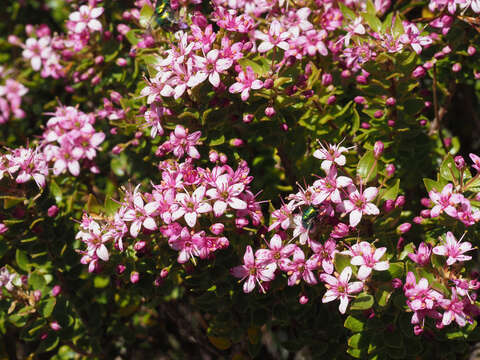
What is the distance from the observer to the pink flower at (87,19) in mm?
2350

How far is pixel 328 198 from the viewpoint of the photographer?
5.52 feet

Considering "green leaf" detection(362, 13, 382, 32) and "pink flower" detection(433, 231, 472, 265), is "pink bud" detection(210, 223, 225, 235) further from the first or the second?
"green leaf" detection(362, 13, 382, 32)

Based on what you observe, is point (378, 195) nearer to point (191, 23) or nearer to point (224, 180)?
point (224, 180)

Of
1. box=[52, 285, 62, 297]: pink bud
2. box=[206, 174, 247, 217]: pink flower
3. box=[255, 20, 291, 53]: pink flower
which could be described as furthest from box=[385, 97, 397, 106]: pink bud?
box=[52, 285, 62, 297]: pink bud

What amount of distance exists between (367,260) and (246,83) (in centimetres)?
74

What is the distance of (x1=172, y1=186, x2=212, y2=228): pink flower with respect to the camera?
5.51 feet

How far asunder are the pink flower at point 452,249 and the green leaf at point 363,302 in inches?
10.1

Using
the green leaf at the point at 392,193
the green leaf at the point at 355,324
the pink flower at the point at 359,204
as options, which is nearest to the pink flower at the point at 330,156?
the pink flower at the point at 359,204

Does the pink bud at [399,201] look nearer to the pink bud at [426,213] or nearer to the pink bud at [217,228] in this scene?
the pink bud at [426,213]

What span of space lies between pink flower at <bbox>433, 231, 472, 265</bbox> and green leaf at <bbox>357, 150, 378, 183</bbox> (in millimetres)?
326

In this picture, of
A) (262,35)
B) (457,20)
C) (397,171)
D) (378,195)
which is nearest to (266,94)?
(262,35)

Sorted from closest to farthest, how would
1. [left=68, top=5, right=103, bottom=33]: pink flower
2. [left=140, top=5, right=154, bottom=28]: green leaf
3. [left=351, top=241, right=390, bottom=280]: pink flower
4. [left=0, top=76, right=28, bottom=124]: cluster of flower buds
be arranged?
[left=351, top=241, right=390, bottom=280]: pink flower
[left=140, top=5, right=154, bottom=28]: green leaf
[left=68, top=5, right=103, bottom=33]: pink flower
[left=0, top=76, right=28, bottom=124]: cluster of flower buds

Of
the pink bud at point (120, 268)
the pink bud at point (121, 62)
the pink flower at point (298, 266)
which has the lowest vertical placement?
the pink bud at point (120, 268)

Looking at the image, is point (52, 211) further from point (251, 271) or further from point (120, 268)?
point (251, 271)
